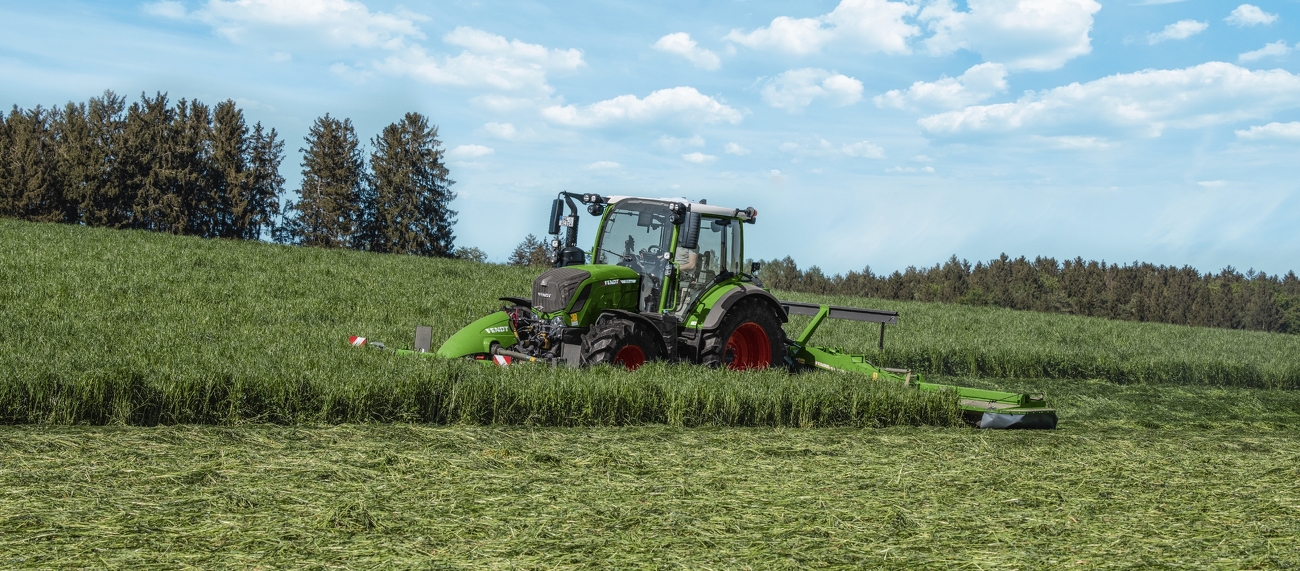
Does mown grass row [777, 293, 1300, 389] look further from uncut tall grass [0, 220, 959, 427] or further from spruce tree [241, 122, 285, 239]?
spruce tree [241, 122, 285, 239]

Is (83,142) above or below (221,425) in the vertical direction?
above

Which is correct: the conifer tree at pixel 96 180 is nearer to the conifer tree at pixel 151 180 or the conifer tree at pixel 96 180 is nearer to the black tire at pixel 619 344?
the conifer tree at pixel 151 180

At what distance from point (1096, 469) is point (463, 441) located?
167 inches

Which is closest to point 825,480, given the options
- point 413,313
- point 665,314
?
point 665,314

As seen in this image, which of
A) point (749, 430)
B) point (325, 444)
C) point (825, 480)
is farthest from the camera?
point (749, 430)

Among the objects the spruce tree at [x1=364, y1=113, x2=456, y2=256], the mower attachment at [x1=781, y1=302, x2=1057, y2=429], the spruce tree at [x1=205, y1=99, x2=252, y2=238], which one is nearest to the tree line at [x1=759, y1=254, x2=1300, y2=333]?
the spruce tree at [x1=364, y1=113, x2=456, y2=256]

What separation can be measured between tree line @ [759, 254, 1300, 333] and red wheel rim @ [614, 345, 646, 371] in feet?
175

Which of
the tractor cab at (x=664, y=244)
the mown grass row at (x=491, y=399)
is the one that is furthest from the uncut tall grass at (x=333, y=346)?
the tractor cab at (x=664, y=244)

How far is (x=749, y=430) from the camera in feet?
25.5

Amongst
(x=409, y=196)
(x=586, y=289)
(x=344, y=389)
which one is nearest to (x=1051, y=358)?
(x=586, y=289)

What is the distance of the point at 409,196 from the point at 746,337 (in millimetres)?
44639

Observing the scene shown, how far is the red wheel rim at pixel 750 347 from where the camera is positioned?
10.2 m

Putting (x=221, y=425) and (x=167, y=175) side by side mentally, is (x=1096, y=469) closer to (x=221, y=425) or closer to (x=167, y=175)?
(x=221, y=425)

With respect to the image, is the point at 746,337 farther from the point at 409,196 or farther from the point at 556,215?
the point at 409,196
